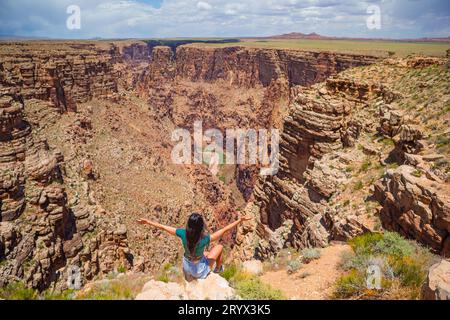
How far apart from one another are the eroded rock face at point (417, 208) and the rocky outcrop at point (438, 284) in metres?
1.97

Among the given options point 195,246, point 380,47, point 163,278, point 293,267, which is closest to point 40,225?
point 163,278

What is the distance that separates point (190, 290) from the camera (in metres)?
6.04

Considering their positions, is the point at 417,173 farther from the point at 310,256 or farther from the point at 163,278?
the point at 163,278

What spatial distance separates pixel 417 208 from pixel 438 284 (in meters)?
3.48

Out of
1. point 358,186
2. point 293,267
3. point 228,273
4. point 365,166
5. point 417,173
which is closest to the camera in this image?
point 228,273

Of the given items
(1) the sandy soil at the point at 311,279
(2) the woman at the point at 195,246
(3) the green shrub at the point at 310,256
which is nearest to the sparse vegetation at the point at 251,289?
(1) the sandy soil at the point at 311,279

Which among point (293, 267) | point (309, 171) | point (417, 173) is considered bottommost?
point (293, 267)

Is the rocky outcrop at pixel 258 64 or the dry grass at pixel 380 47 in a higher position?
the dry grass at pixel 380 47

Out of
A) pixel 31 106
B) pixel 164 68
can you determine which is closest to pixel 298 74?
pixel 31 106

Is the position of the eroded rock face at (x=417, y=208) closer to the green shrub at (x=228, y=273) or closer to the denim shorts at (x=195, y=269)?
the green shrub at (x=228, y=273)

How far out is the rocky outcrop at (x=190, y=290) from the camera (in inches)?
228

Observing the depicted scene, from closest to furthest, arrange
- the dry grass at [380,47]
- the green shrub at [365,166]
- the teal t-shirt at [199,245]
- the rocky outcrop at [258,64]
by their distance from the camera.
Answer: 1. the teal t-shirt at [199,245]
2. the green shrub at [365,166]
3. the rocky outcrop at [258,64]
4. the dry grass at [380,47]

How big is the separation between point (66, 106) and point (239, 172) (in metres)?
29.0
